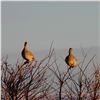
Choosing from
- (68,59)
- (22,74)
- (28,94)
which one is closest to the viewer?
(22,74)

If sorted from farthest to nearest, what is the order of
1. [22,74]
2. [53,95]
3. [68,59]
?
1. [68,59]
2. [53,95]
3. [22,74]

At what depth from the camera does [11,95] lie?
9836 mm

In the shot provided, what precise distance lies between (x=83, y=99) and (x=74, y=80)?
32.7 inches

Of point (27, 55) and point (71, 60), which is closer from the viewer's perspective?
point (27, 55)

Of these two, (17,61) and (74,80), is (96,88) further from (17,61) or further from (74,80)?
(17,61)

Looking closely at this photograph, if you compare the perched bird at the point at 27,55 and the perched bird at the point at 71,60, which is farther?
the perched bird at the point at 71,60

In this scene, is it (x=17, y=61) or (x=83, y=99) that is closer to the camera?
(x=17, y=61)

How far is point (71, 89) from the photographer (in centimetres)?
1192

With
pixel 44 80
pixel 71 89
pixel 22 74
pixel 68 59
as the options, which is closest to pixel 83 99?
pixel 71 89

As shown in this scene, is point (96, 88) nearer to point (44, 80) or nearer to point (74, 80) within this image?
point (74, 80)

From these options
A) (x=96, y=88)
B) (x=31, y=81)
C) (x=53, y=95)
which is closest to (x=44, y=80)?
(x=31, y=81)

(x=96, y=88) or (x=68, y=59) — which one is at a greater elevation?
(x=68, y=59)

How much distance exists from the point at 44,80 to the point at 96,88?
85.4 inches

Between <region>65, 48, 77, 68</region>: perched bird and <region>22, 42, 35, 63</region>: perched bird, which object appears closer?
<region>22, 42, 35, 63</region>: perched bird
